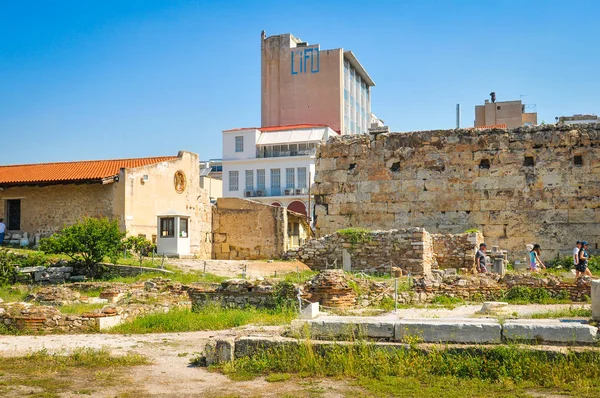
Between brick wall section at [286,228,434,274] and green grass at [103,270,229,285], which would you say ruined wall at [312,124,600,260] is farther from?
green grass at [103,270,229,285]

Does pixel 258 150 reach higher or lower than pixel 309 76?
lower

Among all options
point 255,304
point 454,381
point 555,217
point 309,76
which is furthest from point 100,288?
point 309,76

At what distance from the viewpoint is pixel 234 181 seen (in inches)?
2180

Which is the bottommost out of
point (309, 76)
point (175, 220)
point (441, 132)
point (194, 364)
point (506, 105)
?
point (194, 364)

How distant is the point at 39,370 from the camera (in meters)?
8.39

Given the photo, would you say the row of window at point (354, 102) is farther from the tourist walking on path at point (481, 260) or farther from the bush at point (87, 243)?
the tourist walking on path at point (481, 260)

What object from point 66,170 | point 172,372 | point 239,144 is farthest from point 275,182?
point 172,372

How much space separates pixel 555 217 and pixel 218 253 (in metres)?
16.4

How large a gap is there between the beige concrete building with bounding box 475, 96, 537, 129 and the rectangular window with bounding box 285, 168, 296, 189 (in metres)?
15.6

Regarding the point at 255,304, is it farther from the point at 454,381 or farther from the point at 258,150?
the point at 258,150

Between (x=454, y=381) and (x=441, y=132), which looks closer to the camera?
(x=454, y=381)

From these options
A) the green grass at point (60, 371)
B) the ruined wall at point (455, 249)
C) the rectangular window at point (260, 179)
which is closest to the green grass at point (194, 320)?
the green grass at point (60, 371)

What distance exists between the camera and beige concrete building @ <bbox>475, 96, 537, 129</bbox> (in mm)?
44406

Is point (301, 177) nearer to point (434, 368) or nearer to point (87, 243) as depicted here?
point (87, 243)
